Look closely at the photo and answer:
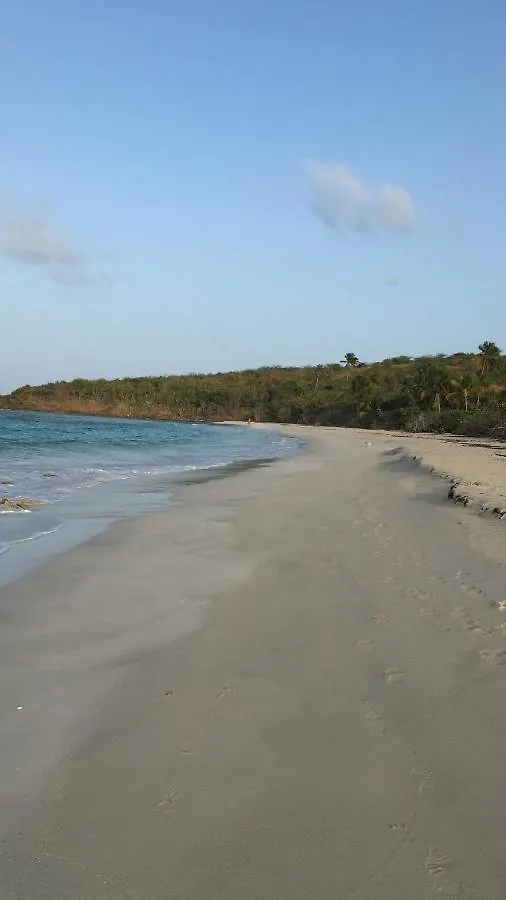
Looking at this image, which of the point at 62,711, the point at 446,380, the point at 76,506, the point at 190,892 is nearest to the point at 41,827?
the point at 190,892

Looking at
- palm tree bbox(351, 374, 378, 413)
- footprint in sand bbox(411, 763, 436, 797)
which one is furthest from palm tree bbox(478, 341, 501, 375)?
footprint in sand bbox(411, 763, 436, 797)

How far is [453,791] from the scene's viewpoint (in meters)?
3.04

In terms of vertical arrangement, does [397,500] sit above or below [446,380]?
below

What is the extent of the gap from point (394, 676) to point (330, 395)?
302 feet

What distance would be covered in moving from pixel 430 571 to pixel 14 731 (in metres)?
4.92

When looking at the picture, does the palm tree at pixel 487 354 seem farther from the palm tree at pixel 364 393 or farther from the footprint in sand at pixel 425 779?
the footprint in sand at pixel 425 779

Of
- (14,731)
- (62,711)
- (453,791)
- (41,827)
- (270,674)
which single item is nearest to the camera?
(41,827)

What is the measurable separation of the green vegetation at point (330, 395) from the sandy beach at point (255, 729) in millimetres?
37910

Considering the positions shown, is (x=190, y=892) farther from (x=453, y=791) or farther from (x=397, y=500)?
(x=397, y=500)

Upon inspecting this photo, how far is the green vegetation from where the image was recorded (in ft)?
200

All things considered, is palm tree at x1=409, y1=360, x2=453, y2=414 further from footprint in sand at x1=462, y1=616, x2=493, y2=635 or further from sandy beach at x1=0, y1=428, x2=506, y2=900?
footprint in sand at x1=462, y1=616, x2=493, y2=635

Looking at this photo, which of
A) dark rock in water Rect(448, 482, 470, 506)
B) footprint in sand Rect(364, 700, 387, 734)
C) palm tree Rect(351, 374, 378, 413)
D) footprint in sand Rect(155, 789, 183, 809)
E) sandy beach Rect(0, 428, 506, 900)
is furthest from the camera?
palm tree Rect(351, 374, 378, 413)

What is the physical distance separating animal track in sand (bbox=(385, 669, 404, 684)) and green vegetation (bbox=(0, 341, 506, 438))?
3931 cm

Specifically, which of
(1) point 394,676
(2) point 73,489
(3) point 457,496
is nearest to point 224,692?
(1) point 394,676
